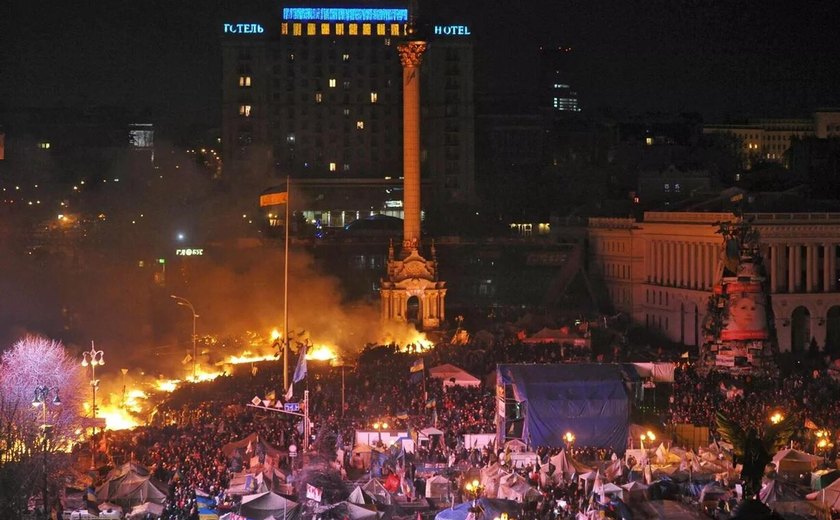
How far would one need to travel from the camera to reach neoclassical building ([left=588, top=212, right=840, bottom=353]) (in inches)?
2367

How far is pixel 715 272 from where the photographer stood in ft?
198

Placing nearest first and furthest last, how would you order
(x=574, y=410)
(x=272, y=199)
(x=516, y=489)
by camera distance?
(x=516, y=489) < (x=574, y=410) < (x=272, y=199)

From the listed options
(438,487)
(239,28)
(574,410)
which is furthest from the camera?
(239,28)

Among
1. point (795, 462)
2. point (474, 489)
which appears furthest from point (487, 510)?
point (795, 462)

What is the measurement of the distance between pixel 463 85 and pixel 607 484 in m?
78.3

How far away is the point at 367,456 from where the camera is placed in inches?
1298

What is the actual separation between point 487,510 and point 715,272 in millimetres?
36622

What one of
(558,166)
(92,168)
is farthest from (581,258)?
(92,168)

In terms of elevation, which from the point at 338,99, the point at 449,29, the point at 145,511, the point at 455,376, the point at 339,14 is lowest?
the point at 145,511

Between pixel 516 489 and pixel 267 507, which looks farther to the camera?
pixel 516 489

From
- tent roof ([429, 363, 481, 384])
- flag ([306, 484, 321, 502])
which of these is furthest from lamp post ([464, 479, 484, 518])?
tent roof ([429, 363, 481, 384])

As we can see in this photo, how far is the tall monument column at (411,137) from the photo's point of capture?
59.9 meters

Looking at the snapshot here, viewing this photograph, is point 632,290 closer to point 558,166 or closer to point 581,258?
point 581,258

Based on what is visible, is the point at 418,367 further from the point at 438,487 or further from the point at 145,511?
the point at 145,511
